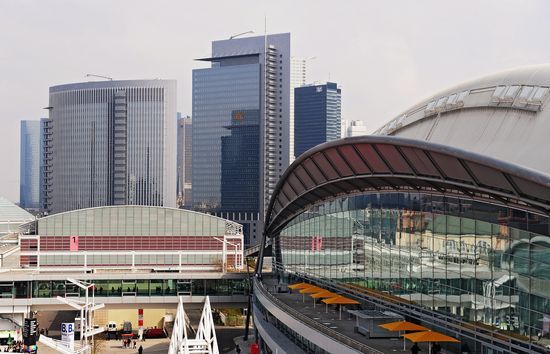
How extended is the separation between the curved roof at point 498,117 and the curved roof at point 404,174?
1.41 metres

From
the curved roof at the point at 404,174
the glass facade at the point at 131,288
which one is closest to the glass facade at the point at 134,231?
the glass facade at the point at 131,288

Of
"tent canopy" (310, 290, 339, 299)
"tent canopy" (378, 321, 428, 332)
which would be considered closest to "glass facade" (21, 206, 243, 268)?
"tent canopy" (310, 290, 339, 299)

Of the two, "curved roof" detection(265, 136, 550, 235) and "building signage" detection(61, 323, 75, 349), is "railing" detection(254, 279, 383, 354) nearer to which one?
"curved roof" detection(265, 136, 550, 235)

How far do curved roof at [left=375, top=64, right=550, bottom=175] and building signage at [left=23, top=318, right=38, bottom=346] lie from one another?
33.8 meters

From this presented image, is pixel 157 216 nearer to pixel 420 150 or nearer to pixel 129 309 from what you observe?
pixel 129 309

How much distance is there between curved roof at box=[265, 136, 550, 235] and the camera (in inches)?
1023

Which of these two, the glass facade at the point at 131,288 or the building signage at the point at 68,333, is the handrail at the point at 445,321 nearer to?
the building signage at the point at 68,333

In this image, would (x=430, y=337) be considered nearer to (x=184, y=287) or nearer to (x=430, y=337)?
(x=430, y=337)

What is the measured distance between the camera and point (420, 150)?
30875mm

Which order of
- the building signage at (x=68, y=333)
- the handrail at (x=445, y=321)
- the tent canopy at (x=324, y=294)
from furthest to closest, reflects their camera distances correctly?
1. the building signage at (x=68, y=333)
2. the tent canopy at (x=324, y=294)
3. the handrail at (x=445, y=321)

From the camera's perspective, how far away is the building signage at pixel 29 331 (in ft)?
202

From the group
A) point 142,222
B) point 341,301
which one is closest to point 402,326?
point 341,301

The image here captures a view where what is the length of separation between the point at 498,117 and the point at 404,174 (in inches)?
174

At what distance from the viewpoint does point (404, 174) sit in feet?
115
